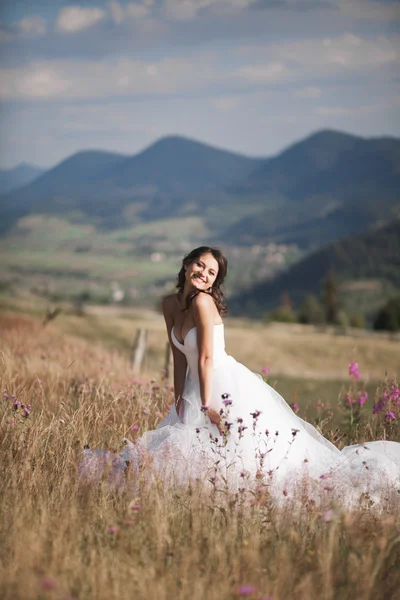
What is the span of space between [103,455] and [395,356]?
33.3 m

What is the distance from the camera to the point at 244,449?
4223 mm

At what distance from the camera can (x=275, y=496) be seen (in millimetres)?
3900

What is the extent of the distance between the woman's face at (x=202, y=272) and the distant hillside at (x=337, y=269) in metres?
150

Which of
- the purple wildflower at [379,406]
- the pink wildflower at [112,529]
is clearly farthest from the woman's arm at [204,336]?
the purple wildflower at [379,406]

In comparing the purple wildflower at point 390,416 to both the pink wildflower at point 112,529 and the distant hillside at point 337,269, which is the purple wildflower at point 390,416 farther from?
the distant hillside at point 337,269

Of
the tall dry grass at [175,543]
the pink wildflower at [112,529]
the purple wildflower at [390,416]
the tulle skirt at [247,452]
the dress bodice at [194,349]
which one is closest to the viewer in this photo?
the tall dry grass at [175,543]

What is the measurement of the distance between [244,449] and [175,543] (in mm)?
1139

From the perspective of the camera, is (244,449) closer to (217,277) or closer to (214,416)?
(214,416)

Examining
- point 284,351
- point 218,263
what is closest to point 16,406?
point 218,263

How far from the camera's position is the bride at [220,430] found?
407cm

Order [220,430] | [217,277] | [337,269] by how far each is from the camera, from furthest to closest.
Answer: [337,269], [217,277], [220,430]

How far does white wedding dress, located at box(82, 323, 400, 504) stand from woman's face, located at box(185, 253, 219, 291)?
1.02ft

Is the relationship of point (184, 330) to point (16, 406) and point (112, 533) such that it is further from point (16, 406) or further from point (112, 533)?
point (112, 533)

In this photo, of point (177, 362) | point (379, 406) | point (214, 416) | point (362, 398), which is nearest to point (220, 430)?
point (214, 416)
